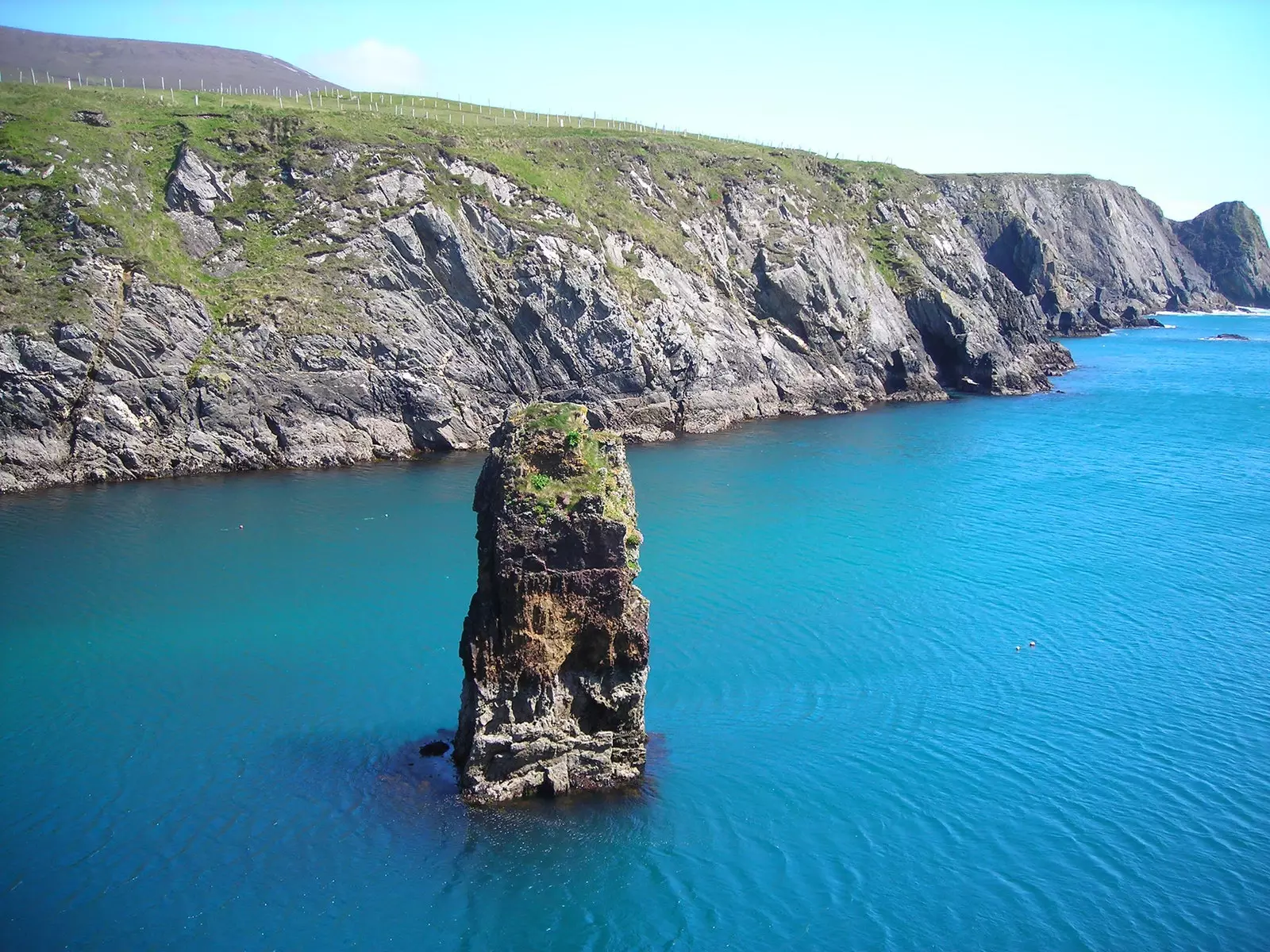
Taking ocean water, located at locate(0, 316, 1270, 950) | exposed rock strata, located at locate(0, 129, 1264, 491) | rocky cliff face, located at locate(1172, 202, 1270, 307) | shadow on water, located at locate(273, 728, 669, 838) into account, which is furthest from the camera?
rocky cliff face, located at locate(1172, 202, 1270, 307)

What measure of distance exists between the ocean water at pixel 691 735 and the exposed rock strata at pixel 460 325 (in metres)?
6.21

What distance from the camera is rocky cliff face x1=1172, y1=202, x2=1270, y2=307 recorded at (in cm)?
19225

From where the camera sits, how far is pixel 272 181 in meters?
62.6

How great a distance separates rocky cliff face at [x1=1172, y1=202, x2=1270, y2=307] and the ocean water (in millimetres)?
175661

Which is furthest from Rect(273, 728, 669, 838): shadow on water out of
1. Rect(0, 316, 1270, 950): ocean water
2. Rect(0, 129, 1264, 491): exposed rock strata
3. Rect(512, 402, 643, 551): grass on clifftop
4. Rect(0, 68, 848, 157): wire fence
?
Rect(0, 68, 848, 157): wire fence

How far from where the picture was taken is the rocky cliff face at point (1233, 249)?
19225cm

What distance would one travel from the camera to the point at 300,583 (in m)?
36.4

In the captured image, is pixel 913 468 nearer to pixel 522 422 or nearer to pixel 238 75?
Result: pixel 522 422

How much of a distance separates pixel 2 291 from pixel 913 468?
53353 millimetres

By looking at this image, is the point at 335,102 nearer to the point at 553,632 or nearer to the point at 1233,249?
the point at 553,632

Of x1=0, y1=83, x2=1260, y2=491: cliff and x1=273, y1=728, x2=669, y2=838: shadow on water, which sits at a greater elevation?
x1=0, y1=83, x2=1260, y2=491: cliff

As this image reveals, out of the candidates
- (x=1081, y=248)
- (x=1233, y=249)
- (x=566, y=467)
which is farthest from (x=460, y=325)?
(x=1233, y=249)

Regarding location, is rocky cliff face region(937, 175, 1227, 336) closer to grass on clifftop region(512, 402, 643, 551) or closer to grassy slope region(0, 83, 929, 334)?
grassy slope region(0, 83, 929, 334)

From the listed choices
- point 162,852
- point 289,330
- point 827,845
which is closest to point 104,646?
point 162,852
